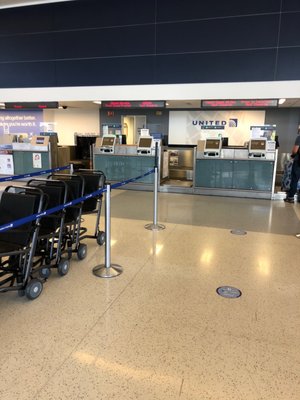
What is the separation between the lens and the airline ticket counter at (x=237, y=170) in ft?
24.0

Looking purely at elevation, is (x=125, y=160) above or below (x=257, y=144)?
below

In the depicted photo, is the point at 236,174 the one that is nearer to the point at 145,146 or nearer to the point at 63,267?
the point at 145,146

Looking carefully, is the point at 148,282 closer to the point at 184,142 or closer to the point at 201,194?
the point at 201,194

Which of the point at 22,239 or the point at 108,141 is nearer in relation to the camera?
the point at 22,239

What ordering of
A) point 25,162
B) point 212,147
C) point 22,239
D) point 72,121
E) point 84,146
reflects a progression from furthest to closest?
point 72,121
point 84,146
point 25,162
point 212,147
point 22,239

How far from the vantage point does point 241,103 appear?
7062 mm

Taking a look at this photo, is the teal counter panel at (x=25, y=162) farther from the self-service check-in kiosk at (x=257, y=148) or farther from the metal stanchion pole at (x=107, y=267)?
the metal stanchion pole at (x=107, y=267)

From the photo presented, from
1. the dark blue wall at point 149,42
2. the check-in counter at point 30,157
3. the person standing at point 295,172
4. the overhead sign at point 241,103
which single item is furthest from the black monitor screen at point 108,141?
the person standing at point 295,172

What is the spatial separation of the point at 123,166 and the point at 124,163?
0.09 metres

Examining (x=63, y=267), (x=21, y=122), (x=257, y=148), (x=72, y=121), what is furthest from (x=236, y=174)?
(x=21, y=122)

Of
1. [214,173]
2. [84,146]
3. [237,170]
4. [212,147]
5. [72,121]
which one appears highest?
[72,121]

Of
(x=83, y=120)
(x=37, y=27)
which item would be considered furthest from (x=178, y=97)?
(x=83, y=120)

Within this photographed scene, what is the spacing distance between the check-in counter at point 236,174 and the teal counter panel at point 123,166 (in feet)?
4.37

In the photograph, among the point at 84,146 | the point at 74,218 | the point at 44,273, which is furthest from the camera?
the point at 84,146
